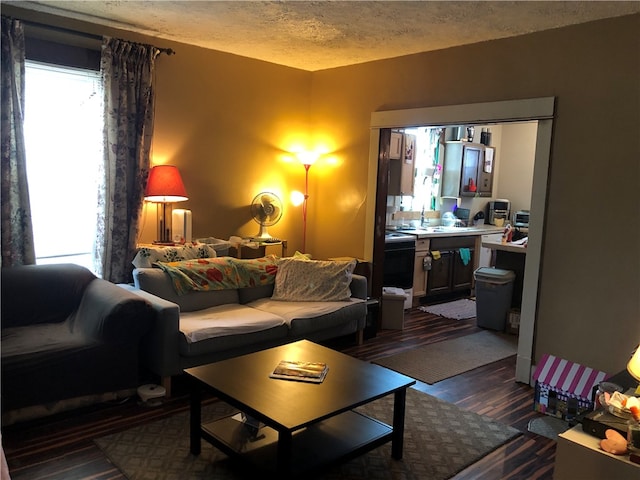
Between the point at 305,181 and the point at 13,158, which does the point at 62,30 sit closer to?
the point at 13,158

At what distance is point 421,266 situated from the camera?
5.82 metres

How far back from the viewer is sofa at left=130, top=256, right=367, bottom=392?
127 inches

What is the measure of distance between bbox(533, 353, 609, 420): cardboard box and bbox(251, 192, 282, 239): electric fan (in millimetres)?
2616

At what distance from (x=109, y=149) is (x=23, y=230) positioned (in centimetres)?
83

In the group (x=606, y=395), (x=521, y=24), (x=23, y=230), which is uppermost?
(x=521, y=24)

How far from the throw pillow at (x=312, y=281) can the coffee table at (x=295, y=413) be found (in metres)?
1.31

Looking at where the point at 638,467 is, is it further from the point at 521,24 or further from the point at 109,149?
the point at 109,149

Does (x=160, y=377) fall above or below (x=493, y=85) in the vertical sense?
below

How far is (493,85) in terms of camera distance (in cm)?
387

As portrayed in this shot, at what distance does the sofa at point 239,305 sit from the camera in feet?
10.6

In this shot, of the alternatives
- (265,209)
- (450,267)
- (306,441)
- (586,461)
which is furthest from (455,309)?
(586,461)

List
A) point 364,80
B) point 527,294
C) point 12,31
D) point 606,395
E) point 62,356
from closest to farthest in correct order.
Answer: point 606,395
point 62,356
point 12,31
point 527,294
point 364,80

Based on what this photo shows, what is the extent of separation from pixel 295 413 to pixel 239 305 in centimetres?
194

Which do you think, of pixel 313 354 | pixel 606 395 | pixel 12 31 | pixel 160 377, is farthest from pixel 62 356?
pixel 606 395
